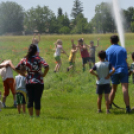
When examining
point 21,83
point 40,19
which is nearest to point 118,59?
point 21,83

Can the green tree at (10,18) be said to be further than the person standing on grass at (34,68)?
Yes

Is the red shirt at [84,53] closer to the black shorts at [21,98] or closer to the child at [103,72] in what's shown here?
the child at [103,72]

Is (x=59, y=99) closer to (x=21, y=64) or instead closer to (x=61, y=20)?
(x=21, y=64)

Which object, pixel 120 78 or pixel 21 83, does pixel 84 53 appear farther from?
pixel 21 83

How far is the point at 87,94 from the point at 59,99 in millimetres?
1101

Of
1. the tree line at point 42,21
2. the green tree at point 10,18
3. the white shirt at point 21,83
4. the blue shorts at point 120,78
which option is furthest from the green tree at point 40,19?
the blue shorts at point 120,78

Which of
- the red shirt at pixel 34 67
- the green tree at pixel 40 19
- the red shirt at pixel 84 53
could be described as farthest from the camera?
the green tree at pixel 40 19

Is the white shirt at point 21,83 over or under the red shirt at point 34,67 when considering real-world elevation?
under

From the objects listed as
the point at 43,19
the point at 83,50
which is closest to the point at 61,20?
the point at 43,19

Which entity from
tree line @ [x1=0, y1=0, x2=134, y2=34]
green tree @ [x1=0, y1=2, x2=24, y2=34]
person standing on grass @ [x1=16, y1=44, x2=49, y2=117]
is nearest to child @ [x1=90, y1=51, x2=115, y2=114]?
person standing on grass @ [x1=16, y1=44, x2=49, y2=117]

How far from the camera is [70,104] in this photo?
9492 millimetres

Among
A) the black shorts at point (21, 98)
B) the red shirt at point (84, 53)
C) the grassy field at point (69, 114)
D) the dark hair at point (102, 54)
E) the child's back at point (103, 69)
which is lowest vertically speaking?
the grassy field at point (69, 114)

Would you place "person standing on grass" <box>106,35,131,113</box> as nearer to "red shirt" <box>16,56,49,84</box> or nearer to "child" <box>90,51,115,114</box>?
"child" <box>90,51,115,114</box>

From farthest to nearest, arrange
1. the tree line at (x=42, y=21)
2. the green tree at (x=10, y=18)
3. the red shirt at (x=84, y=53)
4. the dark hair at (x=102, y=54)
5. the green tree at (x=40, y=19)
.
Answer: the green tree at (x=10, y=18), the green tree at (x=40, y=19), the tree line at (x=42, y=21), the red shirt at (x=84, y=53), the dark hair at (x=102, y=54)
